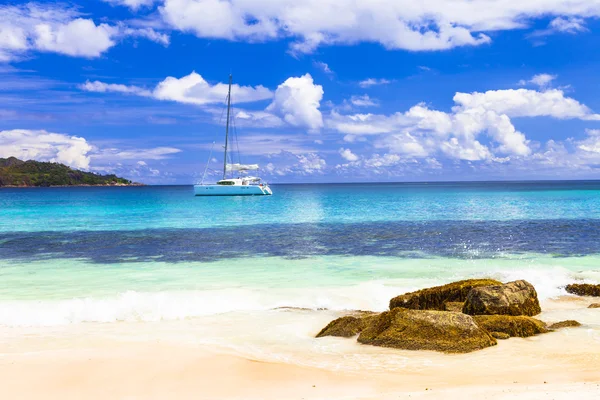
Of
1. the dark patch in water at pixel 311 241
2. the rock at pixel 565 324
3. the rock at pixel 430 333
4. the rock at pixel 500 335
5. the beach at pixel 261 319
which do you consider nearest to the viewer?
the beach at pixel 261 319

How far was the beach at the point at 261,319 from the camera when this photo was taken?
8.00m

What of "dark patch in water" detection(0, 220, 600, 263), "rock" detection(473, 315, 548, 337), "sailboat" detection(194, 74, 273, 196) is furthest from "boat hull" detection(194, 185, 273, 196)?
"rock" detection(473, 315, 548, 337)

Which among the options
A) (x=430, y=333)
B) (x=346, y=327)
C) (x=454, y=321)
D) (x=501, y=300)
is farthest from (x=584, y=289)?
(x=346, y=327)

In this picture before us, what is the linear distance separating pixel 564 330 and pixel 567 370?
7.43ft

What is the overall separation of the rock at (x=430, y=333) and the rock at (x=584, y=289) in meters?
6.33

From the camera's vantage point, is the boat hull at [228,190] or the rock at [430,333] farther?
the boat hull at [228,190]

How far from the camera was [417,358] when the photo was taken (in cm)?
891

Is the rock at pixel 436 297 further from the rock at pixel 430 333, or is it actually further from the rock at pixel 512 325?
A: the rock at pixel 430 333

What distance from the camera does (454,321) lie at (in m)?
9.45

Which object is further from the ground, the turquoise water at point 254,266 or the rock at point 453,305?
the rock at point 453,305

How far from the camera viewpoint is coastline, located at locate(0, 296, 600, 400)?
765cm

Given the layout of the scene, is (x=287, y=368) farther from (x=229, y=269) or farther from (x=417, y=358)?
(x=229, y=269)

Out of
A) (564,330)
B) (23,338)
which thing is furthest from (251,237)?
(564,330)

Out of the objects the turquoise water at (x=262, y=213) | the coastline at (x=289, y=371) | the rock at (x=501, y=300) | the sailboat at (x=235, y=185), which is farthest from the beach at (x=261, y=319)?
the sailboat at (x=235, y=185)
